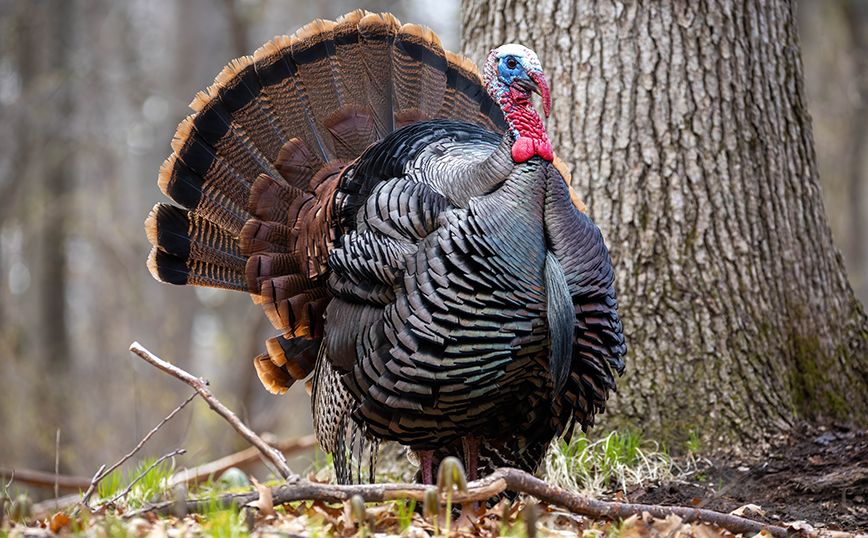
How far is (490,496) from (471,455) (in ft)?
3.17

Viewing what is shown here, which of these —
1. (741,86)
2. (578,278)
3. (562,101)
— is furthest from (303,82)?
(741,86)

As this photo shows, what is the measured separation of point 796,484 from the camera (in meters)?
3.29

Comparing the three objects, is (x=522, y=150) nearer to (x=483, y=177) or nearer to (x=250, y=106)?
(x=483, y=177)

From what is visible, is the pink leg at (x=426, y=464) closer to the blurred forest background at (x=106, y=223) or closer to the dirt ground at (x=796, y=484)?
the dirt ground at (x=796, y=484)

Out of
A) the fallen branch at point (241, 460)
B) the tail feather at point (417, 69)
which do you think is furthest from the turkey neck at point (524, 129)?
the fallen branch at point (241, 460)

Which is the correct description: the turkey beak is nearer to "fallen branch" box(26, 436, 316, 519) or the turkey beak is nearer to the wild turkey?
the wild turkey

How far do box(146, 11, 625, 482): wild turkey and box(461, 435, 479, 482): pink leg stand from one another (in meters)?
0.01

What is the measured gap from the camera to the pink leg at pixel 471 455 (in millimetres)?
3189

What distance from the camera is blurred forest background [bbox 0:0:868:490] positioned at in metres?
8.77

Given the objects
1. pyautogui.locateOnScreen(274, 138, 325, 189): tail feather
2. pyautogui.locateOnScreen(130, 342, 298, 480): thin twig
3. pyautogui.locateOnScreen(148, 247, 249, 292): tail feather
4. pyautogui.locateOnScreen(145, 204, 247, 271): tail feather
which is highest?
pyautogui.locateOnScreen(274, 138, 325, 189): tail feather

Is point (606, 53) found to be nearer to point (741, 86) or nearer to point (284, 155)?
point (741, 86)

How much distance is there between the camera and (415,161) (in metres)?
3.10

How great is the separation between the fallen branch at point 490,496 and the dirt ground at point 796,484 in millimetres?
566

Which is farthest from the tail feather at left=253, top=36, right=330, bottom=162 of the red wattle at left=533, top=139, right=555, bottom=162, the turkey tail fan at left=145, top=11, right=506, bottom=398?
the red wattle at left=533, top=139, right=555, bottom=162
